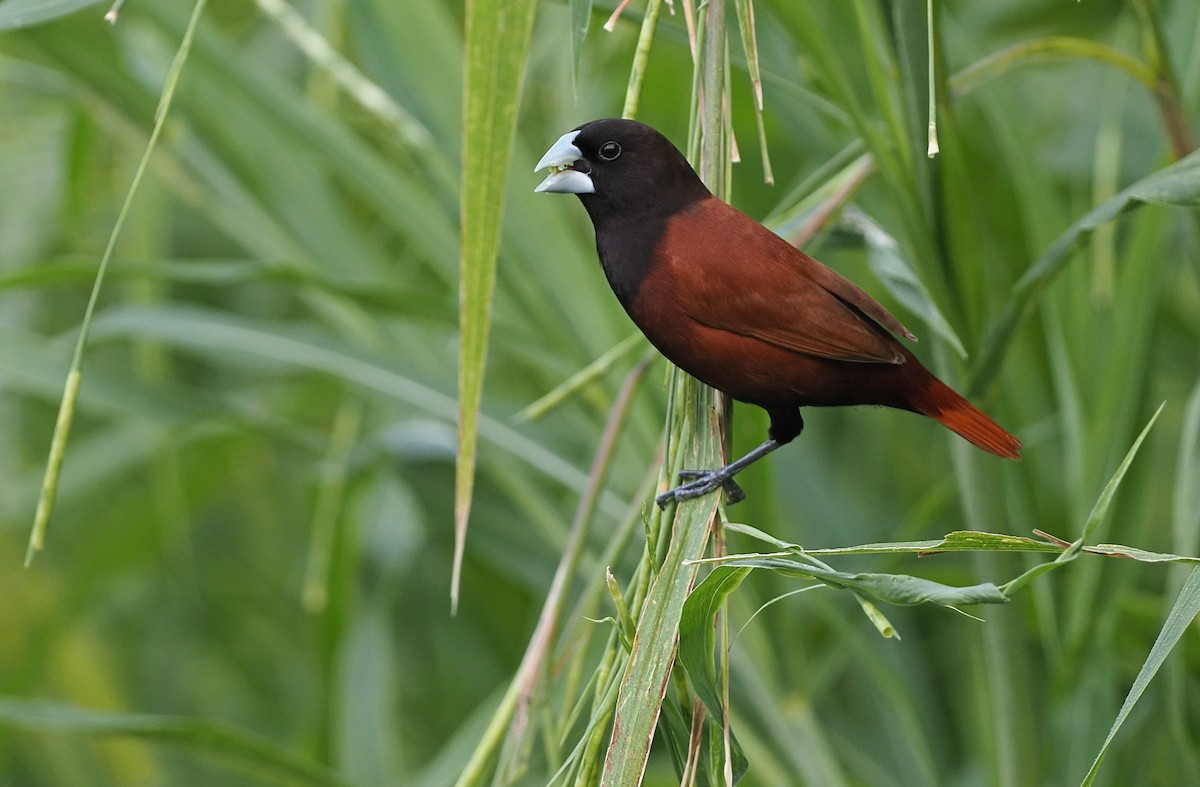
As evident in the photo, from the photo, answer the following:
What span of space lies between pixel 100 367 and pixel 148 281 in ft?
0.76

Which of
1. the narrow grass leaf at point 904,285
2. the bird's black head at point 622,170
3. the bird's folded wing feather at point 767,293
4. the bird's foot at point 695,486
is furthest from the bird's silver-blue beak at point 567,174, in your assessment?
the bird's foot at point 695,486

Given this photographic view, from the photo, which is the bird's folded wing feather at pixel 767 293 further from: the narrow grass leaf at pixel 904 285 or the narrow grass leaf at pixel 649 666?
the narrow grass leaf at pixel 649 666

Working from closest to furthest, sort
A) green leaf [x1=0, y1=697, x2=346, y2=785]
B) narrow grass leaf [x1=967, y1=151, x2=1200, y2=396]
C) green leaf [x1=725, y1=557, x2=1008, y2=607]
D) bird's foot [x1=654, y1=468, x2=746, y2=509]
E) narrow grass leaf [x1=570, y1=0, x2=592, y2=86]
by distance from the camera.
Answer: green leaf [x1=725, y1=557, x2=1008, y2=607] < narrow grass leaf [x1=570, y1=0, x2=592, y2=86] < bird's foot [x1=654, y1=468, x2=746, y2=509] < narrow grass leaf [x1=967, y1=151, x2=1200, y2=396] < green leaf [x1=0, y1=697, x2=346, y2=785]

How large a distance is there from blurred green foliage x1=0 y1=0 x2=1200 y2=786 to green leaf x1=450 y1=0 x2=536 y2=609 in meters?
0.37

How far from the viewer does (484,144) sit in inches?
30.6

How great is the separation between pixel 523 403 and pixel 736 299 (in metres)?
1.19

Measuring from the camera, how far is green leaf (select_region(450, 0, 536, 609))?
0.76 metres

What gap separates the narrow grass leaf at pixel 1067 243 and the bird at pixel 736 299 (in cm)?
11

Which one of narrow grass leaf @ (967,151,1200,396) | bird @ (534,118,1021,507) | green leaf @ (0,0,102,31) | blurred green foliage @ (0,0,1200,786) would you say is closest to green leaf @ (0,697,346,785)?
blurred green foliage @ (0,0,1200,786)

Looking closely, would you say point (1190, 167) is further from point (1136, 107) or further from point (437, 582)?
point (437, 582)

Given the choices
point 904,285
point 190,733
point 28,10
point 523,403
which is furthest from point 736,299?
point 523,403

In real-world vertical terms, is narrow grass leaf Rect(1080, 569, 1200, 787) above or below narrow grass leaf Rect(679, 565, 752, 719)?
below

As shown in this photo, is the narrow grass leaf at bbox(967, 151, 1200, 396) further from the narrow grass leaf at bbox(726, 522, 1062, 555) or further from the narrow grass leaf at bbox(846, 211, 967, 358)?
the narrow grass leaf at bbox(726, 522, 1062, 555)

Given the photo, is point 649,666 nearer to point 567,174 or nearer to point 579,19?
point 579,19
